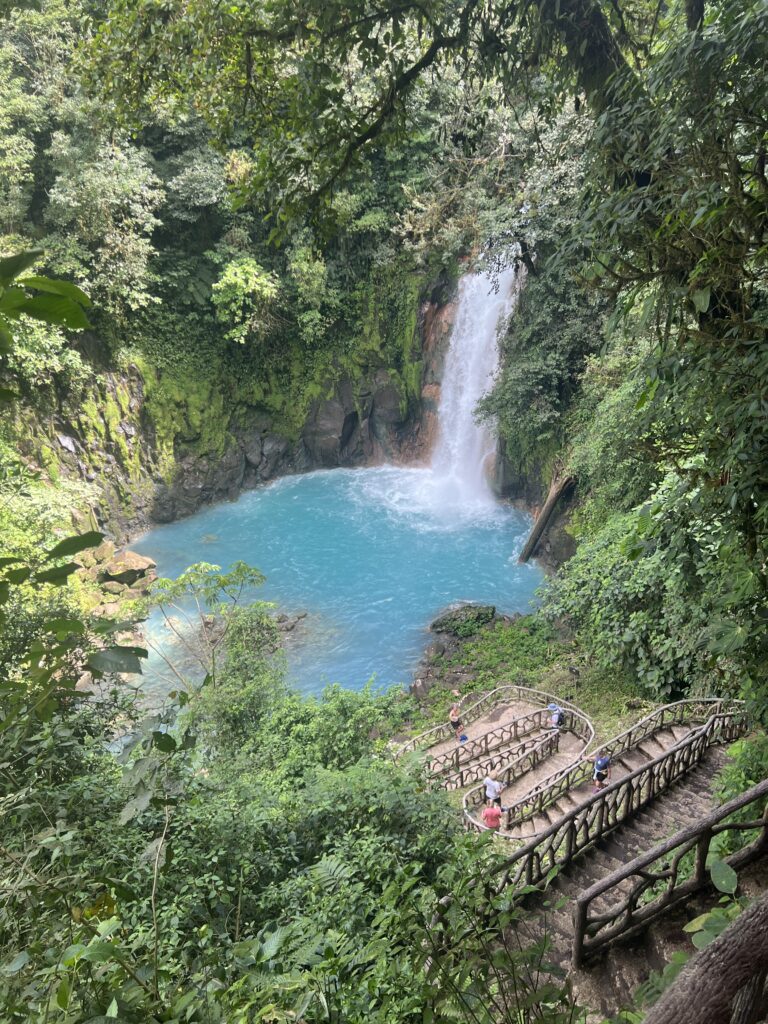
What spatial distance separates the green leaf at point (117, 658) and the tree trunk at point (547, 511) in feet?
45.6

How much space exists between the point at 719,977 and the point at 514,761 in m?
7.36

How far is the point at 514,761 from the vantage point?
8375 millimetres

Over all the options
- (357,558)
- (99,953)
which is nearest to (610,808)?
(99,953)

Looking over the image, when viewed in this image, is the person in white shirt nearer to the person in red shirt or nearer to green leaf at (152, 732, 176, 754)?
the person in red shirt

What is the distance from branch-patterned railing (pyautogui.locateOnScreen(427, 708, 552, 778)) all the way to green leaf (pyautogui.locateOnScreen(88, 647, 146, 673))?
8643 millimetres

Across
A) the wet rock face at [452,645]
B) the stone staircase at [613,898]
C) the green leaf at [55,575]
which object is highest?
the green leaf at [55,575]

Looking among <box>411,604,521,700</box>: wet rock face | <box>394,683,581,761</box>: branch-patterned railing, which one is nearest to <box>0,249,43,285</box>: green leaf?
<box>394,683,581,761</box>: branch-patterned railing

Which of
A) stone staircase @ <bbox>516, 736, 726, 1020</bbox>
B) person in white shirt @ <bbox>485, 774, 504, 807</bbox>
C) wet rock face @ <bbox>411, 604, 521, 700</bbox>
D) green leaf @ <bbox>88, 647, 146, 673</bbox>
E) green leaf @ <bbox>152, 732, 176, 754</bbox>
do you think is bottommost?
wet rock face @ <bbox>411, 604, 521, 700</bbox>

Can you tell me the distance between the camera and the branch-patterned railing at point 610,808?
4.27 m

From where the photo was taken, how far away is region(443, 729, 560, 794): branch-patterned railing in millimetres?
8484

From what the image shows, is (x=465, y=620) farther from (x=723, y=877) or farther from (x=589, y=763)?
(x=723, y=877)

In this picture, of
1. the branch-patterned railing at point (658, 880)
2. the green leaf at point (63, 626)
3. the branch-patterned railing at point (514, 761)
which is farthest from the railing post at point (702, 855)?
the branch-patterned railing at point (514, 761)

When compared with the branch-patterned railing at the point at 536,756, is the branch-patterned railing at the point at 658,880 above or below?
above

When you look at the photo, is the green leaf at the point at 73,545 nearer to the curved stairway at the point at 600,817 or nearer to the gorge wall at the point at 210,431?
the curved stairway at the point at 600,817
